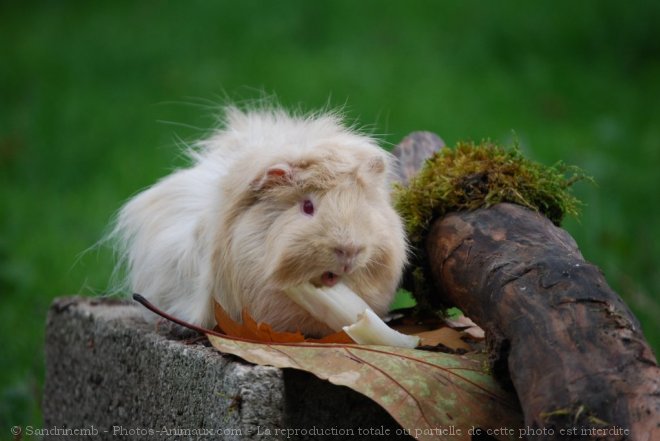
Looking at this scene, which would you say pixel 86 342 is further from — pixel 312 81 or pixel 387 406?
pixel 312 81

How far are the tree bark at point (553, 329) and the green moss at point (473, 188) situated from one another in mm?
124

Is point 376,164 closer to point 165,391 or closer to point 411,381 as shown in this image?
point 411,381

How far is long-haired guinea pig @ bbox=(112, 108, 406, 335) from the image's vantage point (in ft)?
9.97

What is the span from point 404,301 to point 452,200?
314 centimetres

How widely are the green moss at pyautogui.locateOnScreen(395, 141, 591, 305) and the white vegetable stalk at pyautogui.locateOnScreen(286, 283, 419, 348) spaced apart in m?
0.52

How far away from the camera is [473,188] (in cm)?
340

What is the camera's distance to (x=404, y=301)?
6.49 metres

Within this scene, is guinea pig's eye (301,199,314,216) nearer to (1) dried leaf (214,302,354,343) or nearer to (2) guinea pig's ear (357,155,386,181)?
(2) guinea pig's ear (357,155,386,181)

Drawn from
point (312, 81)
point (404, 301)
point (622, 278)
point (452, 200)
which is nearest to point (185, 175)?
point (452, 200)

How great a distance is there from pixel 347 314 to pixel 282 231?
0.38 meters

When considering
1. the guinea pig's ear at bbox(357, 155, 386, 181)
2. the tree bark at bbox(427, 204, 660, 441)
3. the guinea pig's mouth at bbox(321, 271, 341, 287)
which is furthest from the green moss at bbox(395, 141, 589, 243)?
the guinea pig's mouth at bbox(321, 271, 341, 287)

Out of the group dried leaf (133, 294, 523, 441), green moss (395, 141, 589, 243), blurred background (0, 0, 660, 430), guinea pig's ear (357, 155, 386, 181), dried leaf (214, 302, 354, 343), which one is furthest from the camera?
blurred background (0, 0, 660, 430)

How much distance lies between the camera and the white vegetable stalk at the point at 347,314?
3.07 metres

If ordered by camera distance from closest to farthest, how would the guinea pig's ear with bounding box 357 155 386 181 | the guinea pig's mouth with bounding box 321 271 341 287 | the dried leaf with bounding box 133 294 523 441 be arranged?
the dried leaf with bounding box 133 294 523 441 < the guinea pig's mouth with bounding box 321 271 341 287 < the guinea pig's ear with bounding box 357 155 386 181
